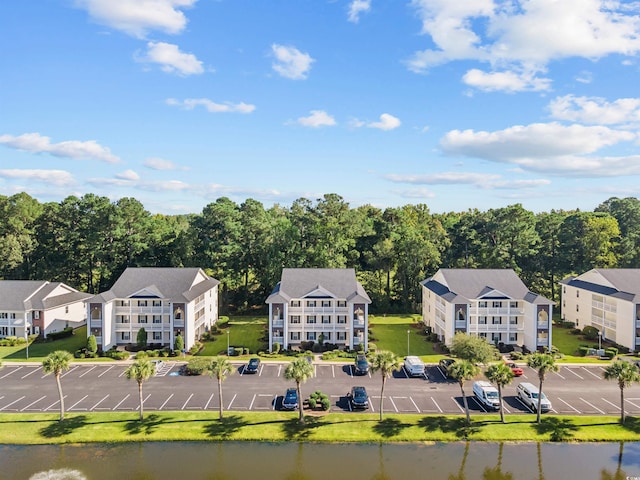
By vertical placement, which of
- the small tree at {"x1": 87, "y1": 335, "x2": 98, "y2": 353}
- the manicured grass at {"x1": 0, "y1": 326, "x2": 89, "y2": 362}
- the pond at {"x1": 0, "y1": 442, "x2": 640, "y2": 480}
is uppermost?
the small tree at {"x1": 87, "y1": 335, "x2": 98, "y2": 353}

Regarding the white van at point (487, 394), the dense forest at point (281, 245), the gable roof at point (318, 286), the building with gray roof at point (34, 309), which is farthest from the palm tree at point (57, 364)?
the dense forest at point (281, 245)

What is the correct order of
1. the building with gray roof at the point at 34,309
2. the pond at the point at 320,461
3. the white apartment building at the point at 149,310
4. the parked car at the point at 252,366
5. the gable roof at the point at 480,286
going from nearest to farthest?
the pond at the point at 320,461, the parked car at the point at 252,366, the white apartment building at the point at 149,310, the gable roof at the point at 480,286, the building with gray roof at the point at 34,309

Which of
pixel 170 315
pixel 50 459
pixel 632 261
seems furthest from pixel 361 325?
pixel 632 261

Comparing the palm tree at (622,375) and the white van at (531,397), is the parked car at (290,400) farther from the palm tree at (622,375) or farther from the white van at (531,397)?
the palm tree at (622,375)

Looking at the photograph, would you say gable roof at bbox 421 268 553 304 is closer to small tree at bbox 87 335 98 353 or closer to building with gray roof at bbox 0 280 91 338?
small tree at bbox 87 335 98 353

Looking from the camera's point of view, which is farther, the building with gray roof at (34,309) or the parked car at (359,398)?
the building with gray roof at (34,309)

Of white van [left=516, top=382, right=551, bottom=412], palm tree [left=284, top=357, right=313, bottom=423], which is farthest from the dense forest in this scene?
palm tree [left=284, top=357, right=313, bottom=423]

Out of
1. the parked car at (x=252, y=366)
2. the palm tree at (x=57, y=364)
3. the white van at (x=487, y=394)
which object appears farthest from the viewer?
the parked car at (x=252, y=366)
